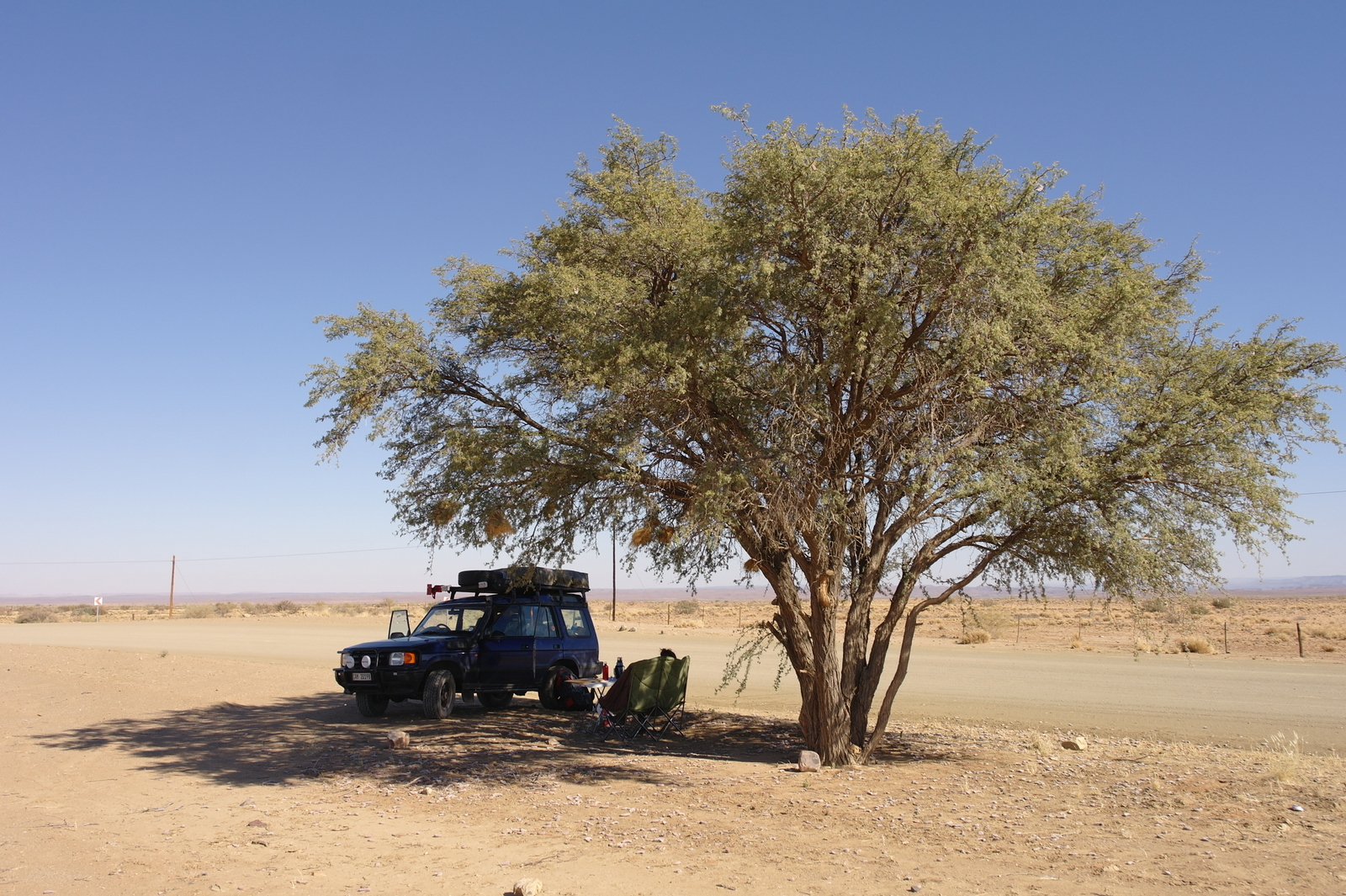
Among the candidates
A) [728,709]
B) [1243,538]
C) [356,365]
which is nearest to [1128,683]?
[728,709]

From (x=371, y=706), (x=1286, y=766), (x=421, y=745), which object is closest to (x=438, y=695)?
(x=371, y=706)

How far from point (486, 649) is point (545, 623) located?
1360 millimetres

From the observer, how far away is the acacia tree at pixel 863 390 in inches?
388

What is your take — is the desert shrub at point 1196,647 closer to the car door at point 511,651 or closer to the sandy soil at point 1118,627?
the sandy soil at point 1118,627

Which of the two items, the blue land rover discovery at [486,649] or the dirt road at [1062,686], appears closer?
the blue land rover discovery at [486,649]

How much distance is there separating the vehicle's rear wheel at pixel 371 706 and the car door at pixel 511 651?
177 cm

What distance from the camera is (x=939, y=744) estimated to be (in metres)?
13.4

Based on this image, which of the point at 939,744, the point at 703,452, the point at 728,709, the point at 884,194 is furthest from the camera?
the point at 728,709

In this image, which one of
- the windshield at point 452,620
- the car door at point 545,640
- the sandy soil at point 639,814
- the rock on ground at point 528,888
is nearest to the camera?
the rock on ground at point 528,888

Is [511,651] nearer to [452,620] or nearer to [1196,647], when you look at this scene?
[452,620]

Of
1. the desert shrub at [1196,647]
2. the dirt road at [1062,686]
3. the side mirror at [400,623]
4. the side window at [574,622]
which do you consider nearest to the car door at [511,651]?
the side window at [574,622]

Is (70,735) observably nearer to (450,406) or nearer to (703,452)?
(450,406)

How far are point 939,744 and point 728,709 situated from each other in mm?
5305

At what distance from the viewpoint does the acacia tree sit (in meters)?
9.85
